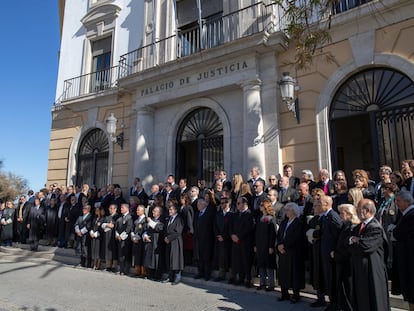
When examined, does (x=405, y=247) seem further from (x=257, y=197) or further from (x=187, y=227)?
(x=187, y=227)

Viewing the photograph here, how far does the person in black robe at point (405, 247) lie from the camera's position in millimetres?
4215

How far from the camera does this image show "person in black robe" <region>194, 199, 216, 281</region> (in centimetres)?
699

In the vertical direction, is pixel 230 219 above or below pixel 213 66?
below

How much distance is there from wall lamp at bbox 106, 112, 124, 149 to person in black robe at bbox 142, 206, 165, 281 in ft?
18.2

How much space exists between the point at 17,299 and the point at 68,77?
11.8m

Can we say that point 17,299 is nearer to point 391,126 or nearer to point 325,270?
point 325,270

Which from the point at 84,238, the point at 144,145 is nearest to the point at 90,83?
the point at 144,145

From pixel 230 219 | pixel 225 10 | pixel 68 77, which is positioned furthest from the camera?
pixel 68 77

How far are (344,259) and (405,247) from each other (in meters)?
0.77

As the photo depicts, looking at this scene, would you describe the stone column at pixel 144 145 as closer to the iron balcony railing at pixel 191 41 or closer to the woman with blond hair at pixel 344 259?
the iron balcony railing at pixel 191 41

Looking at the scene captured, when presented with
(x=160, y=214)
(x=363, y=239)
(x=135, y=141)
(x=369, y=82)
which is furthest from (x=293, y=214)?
(x=135, y=141)

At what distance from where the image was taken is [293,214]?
5.75 metres

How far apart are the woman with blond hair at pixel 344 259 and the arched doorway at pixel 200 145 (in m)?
6.18

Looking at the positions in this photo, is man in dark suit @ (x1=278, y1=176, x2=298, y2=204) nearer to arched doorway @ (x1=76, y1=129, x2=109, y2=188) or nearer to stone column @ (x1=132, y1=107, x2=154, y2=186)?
stone column @ (x1=132, y1=107, x2=154, y2=186)
